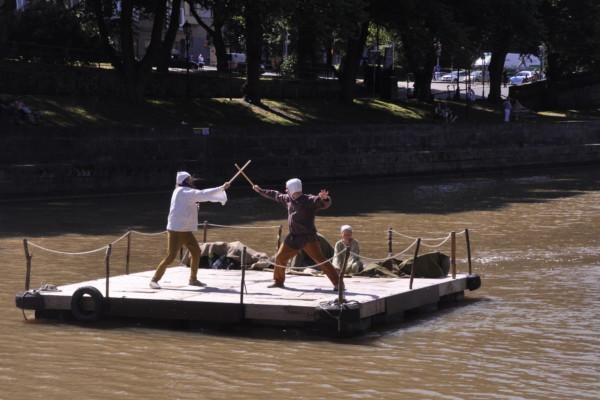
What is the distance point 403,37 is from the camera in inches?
2026

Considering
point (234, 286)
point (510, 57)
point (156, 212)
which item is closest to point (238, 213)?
point (156, 212)

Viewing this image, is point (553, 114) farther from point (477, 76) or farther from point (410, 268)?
point (410, 268)

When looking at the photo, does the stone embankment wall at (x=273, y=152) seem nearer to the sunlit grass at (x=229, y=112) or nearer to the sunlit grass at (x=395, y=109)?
the sunlit grass at (x=229, y=112)

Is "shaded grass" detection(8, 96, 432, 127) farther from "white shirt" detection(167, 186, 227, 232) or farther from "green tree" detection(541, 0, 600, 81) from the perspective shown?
"white shirt" detection(167, 186, 227, 232)

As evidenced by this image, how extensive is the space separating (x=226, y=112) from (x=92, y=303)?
3160cm

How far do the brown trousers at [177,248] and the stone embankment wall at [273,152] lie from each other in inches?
745

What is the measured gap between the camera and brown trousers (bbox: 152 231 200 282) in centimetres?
1705

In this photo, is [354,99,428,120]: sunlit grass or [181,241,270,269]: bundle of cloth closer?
[181,241,270,269]: bundle of cloth

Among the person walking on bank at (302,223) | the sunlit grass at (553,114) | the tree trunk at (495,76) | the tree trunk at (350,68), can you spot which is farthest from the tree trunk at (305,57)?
the person walking on bank at (302,223)

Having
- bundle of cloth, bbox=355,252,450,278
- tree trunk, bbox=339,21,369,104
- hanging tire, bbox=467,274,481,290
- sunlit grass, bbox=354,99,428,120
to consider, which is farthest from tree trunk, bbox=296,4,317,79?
hanging tire, bbox=467,274,481,290

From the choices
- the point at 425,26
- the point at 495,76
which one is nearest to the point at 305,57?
the point at 425,26

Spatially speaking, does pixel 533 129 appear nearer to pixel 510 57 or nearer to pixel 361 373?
pixel 361 373

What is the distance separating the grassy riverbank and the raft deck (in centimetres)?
2338

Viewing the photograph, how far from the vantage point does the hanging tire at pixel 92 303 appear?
16.6 meters
